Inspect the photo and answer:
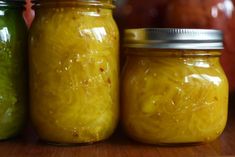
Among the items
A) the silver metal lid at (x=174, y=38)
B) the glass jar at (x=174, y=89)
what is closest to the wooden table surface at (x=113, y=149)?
the glass jar at (x=174, y=89)

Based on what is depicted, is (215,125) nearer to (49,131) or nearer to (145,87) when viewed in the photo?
(145,87)

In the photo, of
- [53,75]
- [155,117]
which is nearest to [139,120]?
[155,117]

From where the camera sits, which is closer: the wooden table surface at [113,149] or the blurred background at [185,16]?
the wooden table surface at [113,149]

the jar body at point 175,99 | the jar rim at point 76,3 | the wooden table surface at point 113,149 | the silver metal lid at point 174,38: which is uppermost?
the jar rim at point 76,3

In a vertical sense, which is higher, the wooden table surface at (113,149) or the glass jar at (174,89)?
the glass jar at (174,89)

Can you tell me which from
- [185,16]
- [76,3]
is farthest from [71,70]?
[185,16]

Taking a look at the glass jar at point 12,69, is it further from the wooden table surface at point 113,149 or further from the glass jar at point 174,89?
the glass jar at point 174,89
